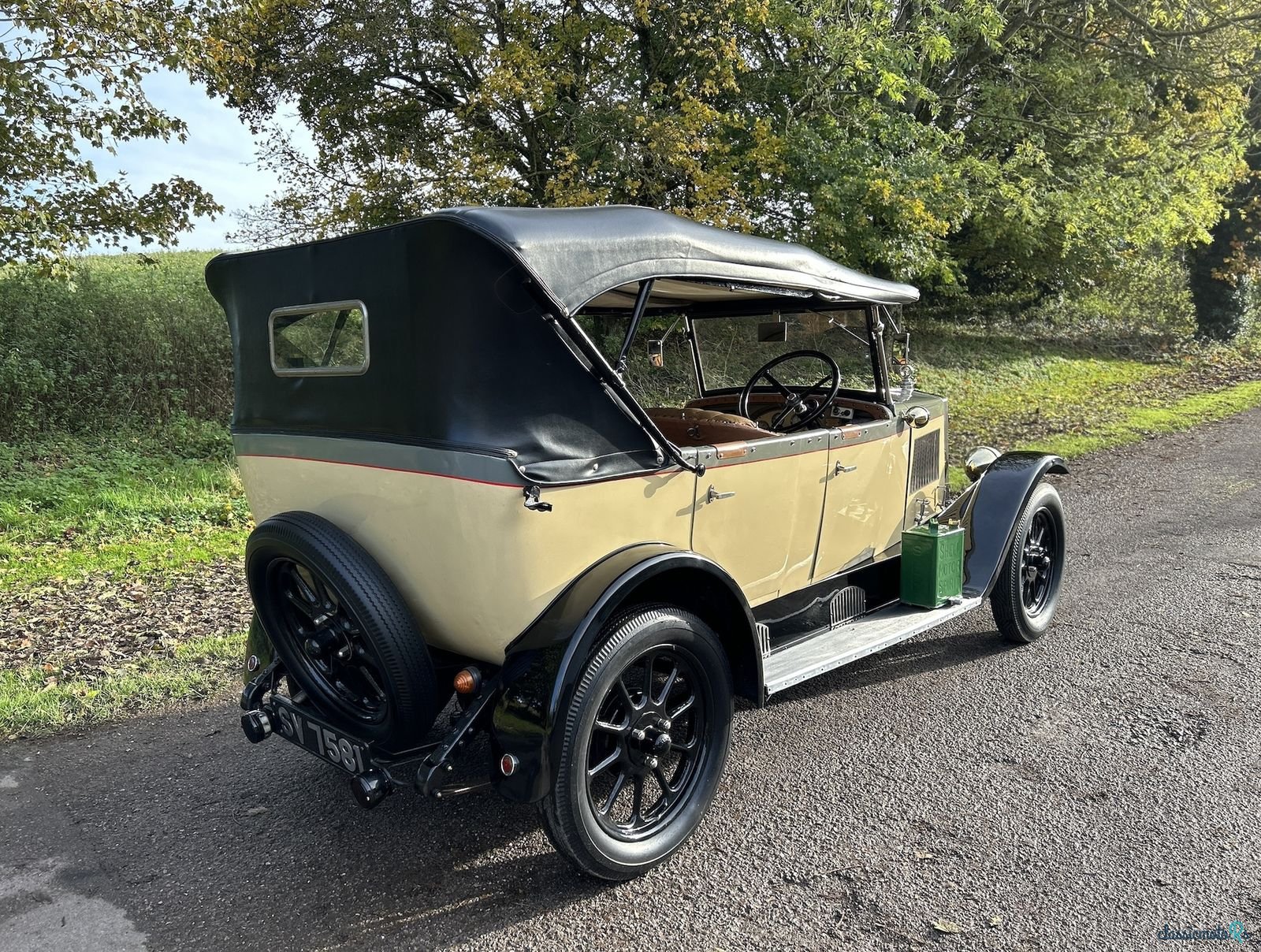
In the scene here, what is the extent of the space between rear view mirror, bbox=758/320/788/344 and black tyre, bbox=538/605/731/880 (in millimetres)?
1895

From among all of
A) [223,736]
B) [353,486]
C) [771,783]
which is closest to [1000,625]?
[771,783]

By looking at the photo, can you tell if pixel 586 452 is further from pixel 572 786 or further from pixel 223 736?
pixel 223 736

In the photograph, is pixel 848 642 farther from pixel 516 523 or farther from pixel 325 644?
pixel 325 644

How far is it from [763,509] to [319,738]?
1792 mm

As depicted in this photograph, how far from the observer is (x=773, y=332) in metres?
4.34

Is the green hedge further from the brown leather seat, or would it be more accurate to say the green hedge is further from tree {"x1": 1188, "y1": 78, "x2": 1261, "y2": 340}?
tree {"x1": 1188, "y1": 78, "x2": 1261, "y2": 340}

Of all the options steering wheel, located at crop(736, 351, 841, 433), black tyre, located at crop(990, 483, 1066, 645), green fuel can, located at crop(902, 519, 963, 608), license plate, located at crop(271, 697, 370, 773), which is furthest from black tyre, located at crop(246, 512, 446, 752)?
black tyre, located at crop(990, 483, 1066, 645)

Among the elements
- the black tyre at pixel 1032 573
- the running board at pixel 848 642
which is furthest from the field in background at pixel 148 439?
the black tyre at pixel 1032 573

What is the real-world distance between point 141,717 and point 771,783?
2829 mm

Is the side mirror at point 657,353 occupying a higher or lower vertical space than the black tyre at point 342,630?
higher

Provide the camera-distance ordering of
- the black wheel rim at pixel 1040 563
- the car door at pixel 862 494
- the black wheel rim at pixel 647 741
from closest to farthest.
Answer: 1. the black wheel rim at pixel 647 741
2. the car door at pixel 862 494
3. the black wheel rim at pixel 1040 563

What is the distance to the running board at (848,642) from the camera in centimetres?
334

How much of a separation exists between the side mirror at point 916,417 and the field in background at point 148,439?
1246 mm

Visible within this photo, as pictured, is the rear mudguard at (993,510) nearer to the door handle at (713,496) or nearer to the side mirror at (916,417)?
the side mirror at (916,417)
